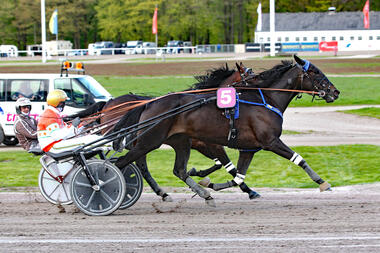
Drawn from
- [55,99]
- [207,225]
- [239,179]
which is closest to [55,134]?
[55,99]

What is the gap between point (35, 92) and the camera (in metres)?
15.0

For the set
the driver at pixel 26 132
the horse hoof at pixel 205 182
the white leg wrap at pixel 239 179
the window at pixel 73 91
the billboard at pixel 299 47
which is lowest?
the horse hoof at pixel 205 182

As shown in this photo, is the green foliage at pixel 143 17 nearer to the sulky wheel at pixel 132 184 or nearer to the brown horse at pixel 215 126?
the brown horse at pixel 215 126

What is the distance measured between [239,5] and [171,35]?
10.00 metres

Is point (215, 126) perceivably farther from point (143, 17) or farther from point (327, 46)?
point (143, 17)

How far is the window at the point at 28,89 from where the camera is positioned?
1489cm

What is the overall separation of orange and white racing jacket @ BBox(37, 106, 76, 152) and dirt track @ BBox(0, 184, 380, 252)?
853 mm

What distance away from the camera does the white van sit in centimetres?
1488

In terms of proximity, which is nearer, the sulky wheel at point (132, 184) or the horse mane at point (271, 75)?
the sulky wheel at point (132, 184)

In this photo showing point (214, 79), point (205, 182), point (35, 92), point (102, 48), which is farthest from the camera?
point (102, 48)

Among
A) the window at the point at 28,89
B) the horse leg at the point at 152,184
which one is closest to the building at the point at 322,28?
the window at the point at 28,89

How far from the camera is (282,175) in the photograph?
Answer: 11.2m

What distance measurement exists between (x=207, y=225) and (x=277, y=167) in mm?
4994

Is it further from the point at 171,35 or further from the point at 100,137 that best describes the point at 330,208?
the point at 171,35
